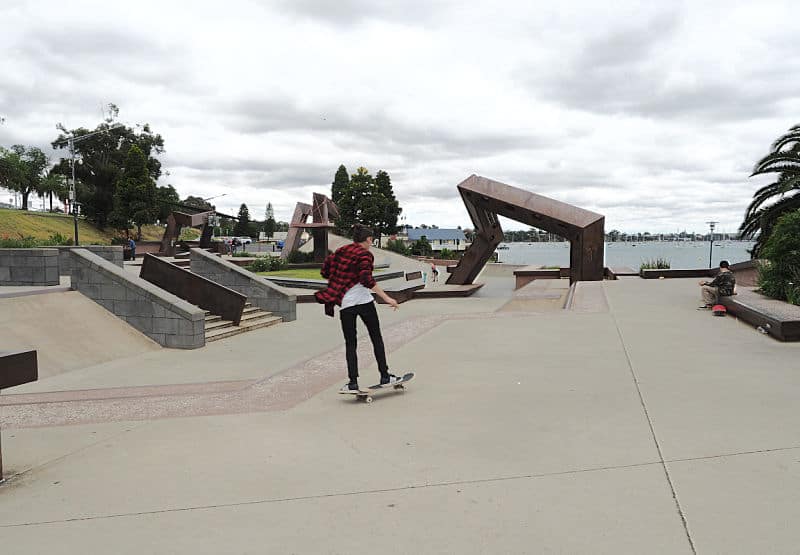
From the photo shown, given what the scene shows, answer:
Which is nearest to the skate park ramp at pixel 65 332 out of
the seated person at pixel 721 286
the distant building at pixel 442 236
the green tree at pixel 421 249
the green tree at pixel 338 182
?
the seated person at pixel 721 286

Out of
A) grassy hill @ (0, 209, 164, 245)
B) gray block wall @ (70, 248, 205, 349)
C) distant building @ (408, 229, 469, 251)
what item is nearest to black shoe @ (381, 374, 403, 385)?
gray block wall @ (70, 248, 205, 349)

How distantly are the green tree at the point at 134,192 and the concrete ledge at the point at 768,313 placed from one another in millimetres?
56715

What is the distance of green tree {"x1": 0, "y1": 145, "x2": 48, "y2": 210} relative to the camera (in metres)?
59.1

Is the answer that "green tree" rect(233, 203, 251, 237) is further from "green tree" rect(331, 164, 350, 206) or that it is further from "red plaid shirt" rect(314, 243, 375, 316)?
"red plaid shirt" rect(314, 243, 375, 316)

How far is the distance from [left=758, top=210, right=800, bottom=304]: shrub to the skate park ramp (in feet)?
40.3

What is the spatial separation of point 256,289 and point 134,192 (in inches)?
1953

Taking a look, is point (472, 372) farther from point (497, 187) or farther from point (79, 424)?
point (497, 187)

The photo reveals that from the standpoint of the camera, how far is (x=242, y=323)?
12297 millimetres

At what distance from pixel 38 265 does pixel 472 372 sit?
29.3 feet

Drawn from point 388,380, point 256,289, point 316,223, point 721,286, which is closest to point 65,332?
point 256,289

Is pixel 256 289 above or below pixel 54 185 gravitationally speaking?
below

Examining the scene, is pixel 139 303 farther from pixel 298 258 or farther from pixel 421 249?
pixel 421 249

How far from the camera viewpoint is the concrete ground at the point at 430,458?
2744 millimetres

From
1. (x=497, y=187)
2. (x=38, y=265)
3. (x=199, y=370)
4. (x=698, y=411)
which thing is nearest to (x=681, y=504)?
(x=698, y=411)
